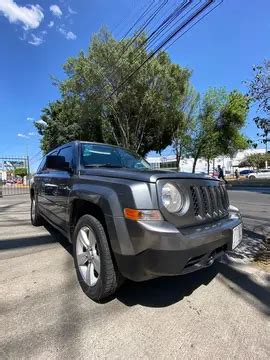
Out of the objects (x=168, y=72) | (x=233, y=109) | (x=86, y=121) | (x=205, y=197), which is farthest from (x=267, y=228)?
(x=233, y=109)

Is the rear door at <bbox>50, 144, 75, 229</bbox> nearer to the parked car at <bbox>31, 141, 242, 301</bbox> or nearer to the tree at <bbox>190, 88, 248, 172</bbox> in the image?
the parked car at <bbox>31, 141, 242, 301</bbox>

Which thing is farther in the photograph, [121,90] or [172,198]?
[121,90]

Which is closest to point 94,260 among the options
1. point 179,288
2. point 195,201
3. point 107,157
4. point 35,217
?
point 179,288

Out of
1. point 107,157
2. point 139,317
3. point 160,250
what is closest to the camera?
point 160,250

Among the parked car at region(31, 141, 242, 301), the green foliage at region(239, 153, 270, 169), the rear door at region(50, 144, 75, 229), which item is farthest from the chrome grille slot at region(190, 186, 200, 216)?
the green foliage at region(239, 153, 270, 169)

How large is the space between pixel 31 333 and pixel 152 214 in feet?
4.67

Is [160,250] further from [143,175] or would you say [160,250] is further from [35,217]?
[35,217]

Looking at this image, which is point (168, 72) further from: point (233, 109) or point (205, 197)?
point (205, 197)

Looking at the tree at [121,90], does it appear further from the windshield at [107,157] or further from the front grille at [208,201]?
the front grille at [208,201]

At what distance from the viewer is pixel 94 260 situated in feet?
10.9

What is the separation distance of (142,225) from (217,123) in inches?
1311

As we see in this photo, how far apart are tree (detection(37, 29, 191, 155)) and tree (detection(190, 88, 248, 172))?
6854 millimetres

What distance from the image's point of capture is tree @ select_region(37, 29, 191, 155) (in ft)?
69.2

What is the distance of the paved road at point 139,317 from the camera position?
2.50m
